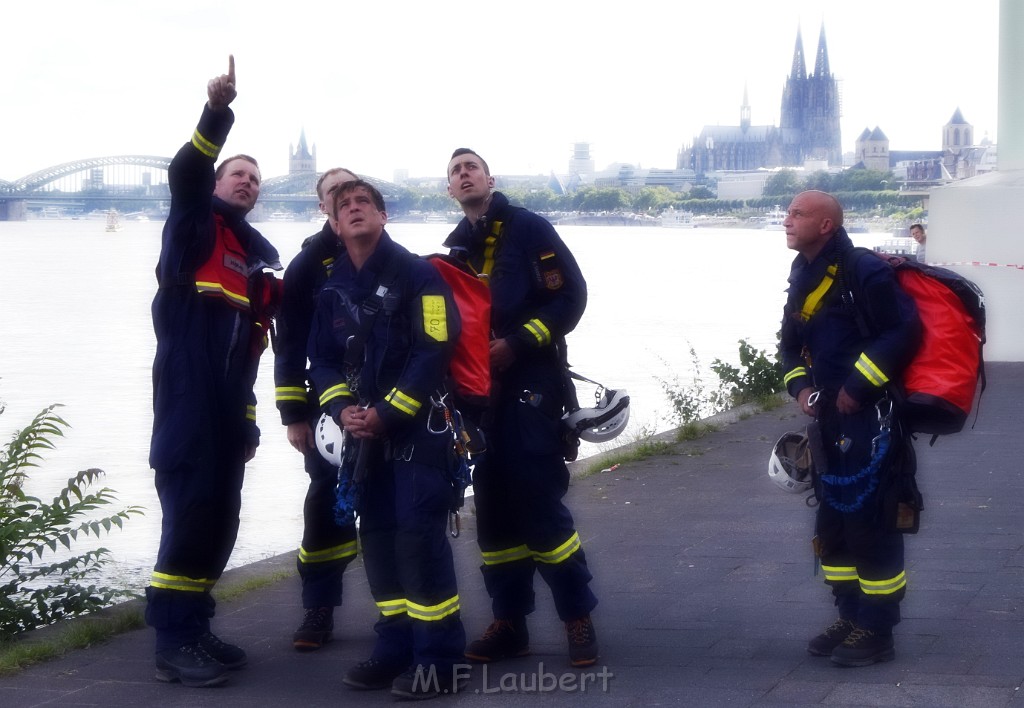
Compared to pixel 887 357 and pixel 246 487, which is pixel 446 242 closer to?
pixel 887 357

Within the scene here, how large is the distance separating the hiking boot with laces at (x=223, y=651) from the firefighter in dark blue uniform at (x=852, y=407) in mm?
2077

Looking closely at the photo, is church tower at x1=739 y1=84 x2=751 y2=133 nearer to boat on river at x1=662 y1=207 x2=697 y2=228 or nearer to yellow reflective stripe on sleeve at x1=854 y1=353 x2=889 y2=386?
boat on river at x1=662 y1=207 x2=697 y2=228

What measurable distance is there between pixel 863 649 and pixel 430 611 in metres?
1.52

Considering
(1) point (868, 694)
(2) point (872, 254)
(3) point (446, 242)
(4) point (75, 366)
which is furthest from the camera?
(4) point (75, 366)

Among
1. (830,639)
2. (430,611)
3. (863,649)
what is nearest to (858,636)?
(863,649)

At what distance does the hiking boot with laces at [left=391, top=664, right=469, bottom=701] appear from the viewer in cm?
480

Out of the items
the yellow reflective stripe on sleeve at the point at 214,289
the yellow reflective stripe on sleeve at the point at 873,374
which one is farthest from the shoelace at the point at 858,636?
the yellow reflective stripe on sleeve at the point at 214,289

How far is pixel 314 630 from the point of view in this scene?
5.55m

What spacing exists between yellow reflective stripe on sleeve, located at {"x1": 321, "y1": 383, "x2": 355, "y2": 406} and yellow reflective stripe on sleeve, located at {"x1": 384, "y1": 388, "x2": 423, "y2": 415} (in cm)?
24

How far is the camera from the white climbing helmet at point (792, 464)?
Result: 5.46 metres

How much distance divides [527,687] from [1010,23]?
13682 mm

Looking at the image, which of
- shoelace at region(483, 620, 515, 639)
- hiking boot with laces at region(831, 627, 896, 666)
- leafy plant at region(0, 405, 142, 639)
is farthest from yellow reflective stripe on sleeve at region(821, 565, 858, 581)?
leafy plant at region(0, 405, 142, 639)

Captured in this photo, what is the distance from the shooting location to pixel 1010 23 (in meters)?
16.4

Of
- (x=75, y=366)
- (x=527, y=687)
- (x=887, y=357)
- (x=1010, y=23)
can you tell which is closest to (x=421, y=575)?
(x=527, y=687)
